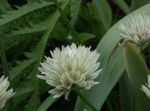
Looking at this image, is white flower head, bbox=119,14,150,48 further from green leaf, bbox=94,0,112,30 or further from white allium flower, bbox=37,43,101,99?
green leaf, bbox=94,0,112,30

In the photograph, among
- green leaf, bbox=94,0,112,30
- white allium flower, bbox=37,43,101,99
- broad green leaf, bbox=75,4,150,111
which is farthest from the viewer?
green leaf, bbox=94,0,112,30

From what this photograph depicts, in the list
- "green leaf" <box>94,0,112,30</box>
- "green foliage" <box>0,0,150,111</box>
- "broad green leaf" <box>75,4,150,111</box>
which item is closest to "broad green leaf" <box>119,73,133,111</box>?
"green foliage" <box>0,0,150,111</box>

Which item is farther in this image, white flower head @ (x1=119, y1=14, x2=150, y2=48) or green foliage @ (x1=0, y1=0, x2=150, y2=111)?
green foliage @ (x1=0, y1=0, x2=150, y2=111)

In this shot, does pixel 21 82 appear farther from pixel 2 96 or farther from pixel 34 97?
pixel 2 96

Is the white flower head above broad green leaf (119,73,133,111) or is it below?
above

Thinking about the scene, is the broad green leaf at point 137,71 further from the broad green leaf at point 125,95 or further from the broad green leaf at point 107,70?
the broad green leaf at point 125,95

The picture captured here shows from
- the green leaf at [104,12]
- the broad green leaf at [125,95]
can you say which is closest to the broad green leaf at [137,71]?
the broad green leaf at [125,95]
